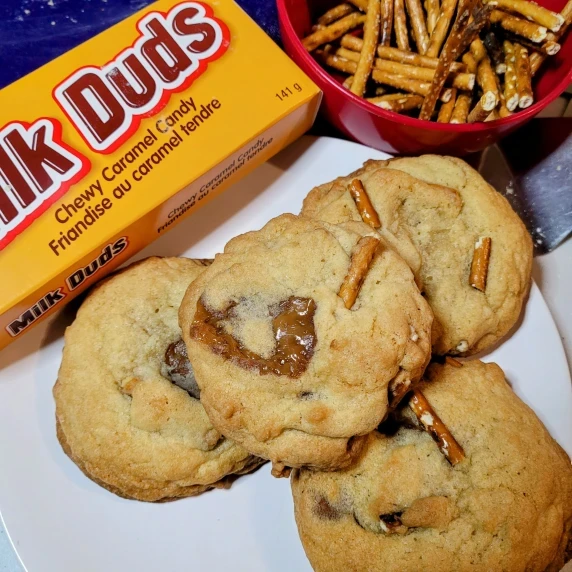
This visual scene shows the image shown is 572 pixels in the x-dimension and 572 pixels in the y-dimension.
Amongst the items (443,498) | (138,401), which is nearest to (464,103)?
(443,498)

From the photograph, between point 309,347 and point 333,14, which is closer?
point 309,347

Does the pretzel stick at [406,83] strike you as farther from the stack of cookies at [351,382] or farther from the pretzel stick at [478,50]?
the stack of cookies at [351,382]

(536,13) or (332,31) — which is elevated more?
(332,31)

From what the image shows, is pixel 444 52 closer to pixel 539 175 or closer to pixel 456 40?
pixel 456 40

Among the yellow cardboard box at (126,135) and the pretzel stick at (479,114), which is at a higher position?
the yellow cardboard box at (126,135)

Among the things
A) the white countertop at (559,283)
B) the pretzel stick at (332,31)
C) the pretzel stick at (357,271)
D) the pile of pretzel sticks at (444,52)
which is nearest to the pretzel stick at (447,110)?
the pile of pretzel sticks at (444,52)

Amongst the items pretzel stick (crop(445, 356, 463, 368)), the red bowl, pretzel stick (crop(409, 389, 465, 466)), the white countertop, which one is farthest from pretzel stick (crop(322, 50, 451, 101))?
pretzel stick (crop(409, 389, 465, 466))
